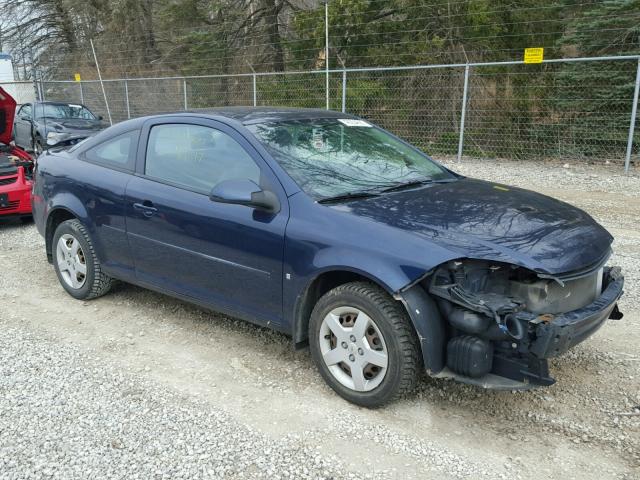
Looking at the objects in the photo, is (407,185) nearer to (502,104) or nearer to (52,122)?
(502,104)

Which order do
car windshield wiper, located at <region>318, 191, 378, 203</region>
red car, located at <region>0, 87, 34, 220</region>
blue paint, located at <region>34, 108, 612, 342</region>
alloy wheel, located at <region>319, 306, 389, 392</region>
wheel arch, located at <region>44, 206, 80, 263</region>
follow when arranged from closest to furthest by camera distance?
blue paint, located at <region>34, 108, 612, 342</region> → alloy wheel, located at <region>319, 306, 389, 392</region> → car windshield wiper, located at <region>318, 191, 378, 203</region> → wheel arch, located at <region>44, 206, 80, 263</region> → red car, located at <region>0, 87, 34, 220</region>

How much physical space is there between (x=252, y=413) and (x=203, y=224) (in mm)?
1275

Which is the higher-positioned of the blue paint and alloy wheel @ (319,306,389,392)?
the blue paint

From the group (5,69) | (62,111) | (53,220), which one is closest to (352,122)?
(53,220)

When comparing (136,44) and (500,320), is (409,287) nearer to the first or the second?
(500,320)

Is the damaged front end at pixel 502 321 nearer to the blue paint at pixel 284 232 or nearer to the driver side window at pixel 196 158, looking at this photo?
the blue paint at pixel 284 232

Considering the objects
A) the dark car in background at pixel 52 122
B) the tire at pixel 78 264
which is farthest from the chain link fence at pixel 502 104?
the tire at pixel 78 264

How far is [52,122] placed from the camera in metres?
14.8

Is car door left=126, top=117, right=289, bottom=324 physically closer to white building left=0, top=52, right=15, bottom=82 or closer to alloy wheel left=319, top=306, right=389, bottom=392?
alloy wheel left=319, top=306, right=389, bottom=392

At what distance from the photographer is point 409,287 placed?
3.01 metres

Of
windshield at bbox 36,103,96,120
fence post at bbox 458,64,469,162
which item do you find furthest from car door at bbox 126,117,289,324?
windshield at bbox 36,103,96,120

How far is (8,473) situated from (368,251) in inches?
81.6

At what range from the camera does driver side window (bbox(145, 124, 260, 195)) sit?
3.89 metres

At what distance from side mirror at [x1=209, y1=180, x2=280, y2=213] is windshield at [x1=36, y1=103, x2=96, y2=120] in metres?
13.3
